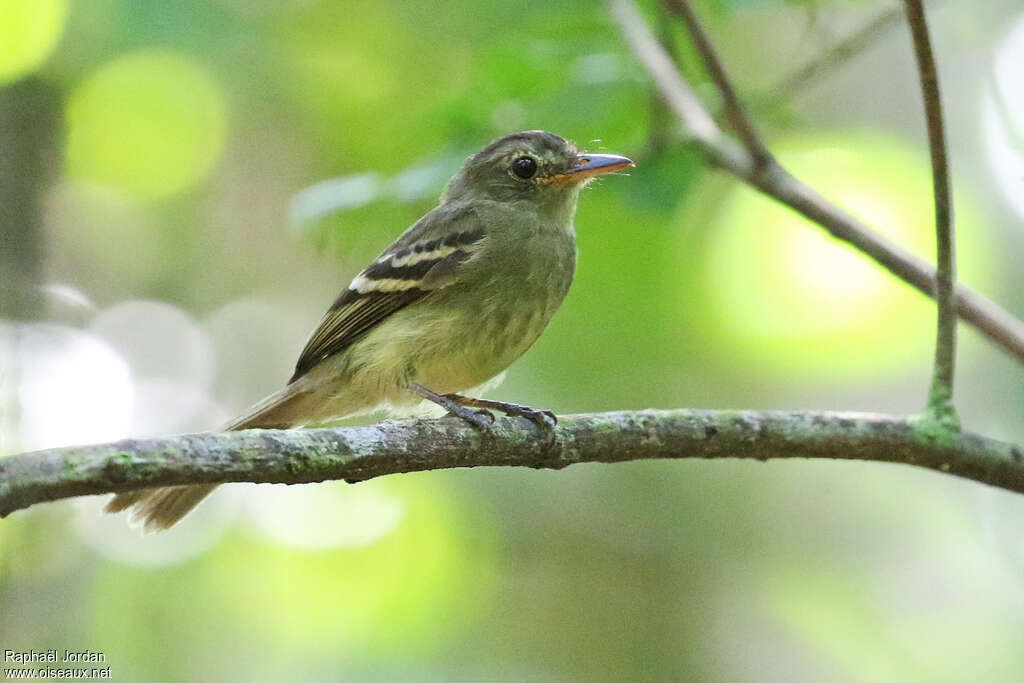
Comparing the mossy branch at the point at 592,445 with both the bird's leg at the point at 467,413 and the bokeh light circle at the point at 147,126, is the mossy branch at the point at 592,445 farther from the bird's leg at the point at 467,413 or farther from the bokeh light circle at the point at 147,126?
the bokeh light circle at the point at 147,126

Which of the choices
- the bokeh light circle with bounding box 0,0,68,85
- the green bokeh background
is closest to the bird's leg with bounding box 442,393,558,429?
the green bokeh background

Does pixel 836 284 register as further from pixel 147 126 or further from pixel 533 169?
pixel 147 126

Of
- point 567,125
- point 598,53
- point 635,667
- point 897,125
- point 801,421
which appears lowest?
point 635,667

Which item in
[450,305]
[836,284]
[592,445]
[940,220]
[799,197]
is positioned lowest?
[592,445]

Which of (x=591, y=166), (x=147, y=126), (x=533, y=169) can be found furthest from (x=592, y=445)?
(x=147, y=126)

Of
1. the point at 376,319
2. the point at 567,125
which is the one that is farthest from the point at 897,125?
the point at 376,319

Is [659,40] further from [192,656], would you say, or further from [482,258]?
[192,656]
